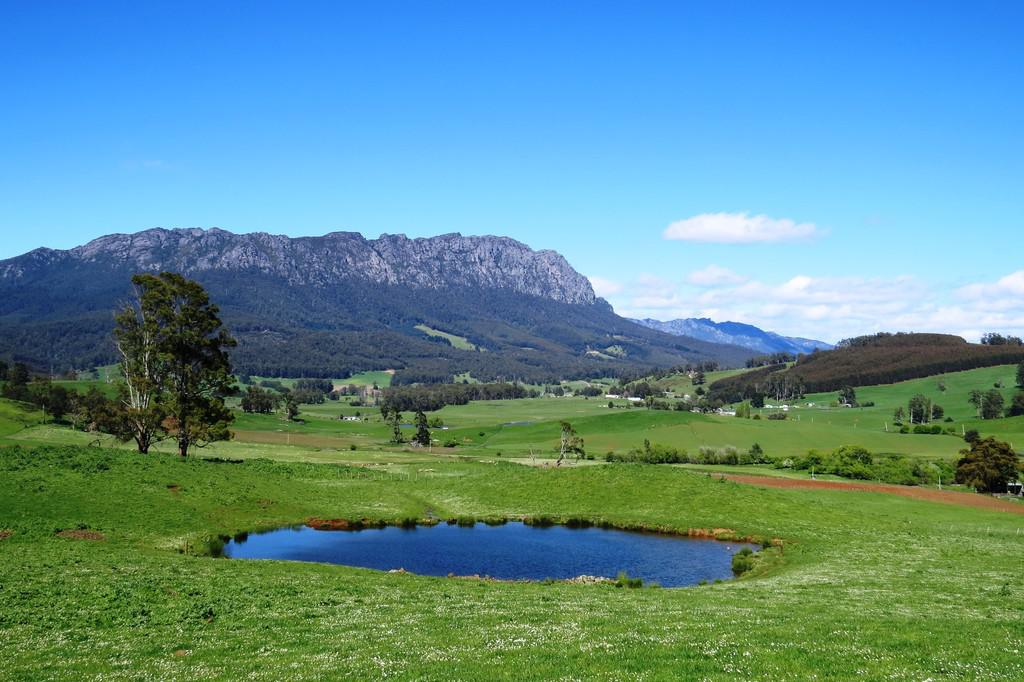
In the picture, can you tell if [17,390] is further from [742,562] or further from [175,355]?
[742,562]

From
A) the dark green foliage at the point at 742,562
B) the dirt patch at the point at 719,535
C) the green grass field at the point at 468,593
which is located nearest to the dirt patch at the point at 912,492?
the green grass field at the point at 468,593

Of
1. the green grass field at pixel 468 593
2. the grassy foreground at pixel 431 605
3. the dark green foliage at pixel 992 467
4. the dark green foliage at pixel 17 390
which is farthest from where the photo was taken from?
the dark green foliage at pixel 17 390

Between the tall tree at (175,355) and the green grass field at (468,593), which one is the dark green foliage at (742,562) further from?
the tall tree at (175,355)

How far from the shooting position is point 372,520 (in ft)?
214

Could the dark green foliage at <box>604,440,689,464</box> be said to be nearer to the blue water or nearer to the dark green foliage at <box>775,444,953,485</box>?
the dark green foliage at <box>775,444,953,485</box>

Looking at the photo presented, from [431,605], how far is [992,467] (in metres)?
101

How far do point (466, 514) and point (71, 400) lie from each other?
138 m

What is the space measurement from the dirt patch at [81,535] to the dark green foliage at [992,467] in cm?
10989

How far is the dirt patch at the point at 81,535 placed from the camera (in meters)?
45.2

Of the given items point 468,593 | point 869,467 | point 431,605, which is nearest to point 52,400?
point 468,593

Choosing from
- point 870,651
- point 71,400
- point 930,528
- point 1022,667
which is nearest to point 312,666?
point 870,651

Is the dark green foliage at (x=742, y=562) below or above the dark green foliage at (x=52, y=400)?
below

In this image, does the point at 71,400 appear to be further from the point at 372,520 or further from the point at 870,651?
the point at 870,651

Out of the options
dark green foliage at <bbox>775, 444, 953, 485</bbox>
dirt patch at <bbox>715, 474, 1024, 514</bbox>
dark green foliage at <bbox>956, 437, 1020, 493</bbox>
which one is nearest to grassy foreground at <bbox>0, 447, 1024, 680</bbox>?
dirt patch at <bbox>715, 474, 1024, 514</bbox>
